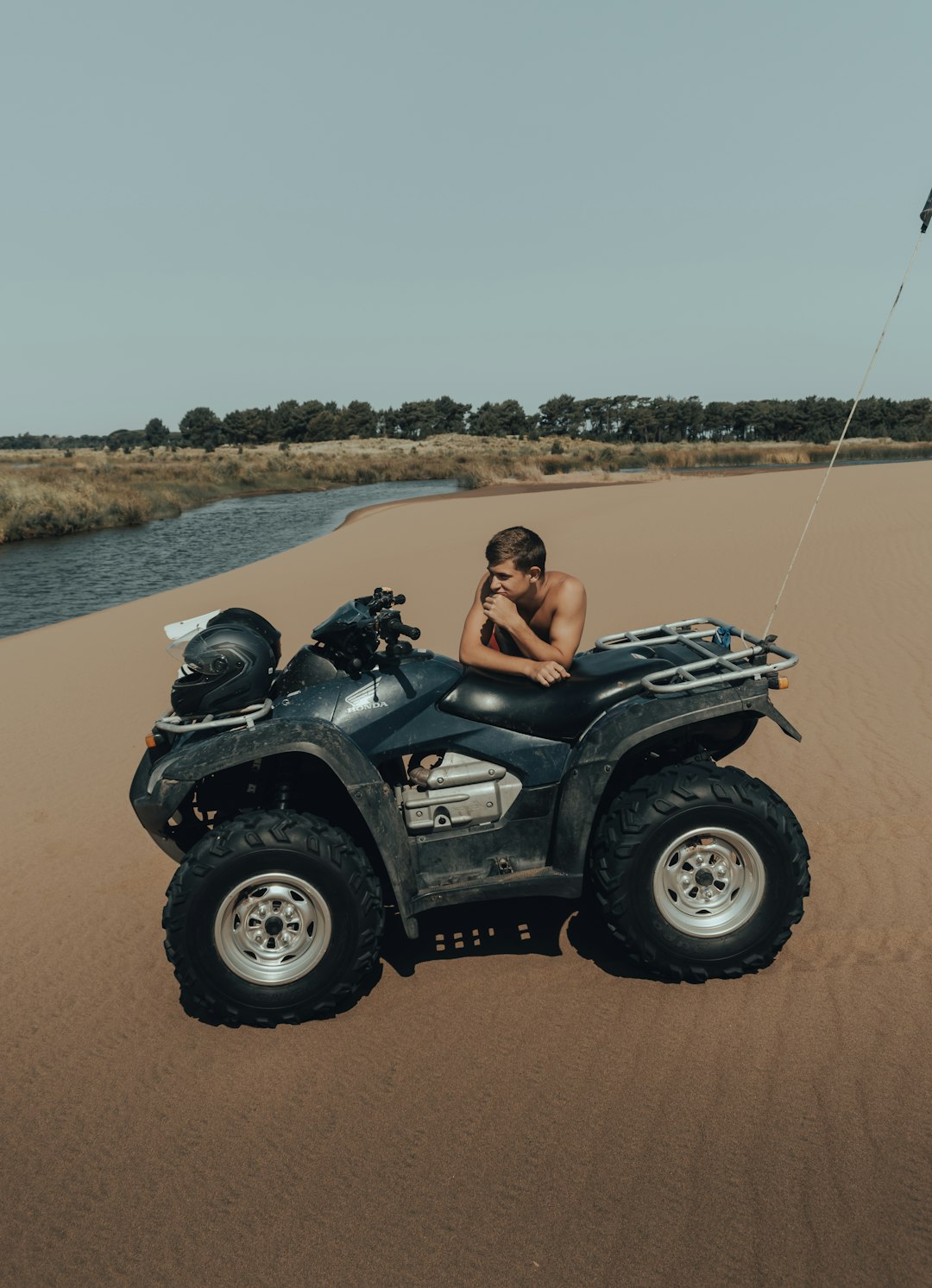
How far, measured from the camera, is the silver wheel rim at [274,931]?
377cm

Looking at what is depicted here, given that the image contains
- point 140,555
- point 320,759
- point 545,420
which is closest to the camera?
point 320,759

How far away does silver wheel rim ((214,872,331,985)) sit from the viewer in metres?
3.77

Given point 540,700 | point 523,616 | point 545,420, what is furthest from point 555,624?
point 545,420

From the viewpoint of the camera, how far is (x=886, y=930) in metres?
4.34

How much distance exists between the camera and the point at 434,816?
3.97m

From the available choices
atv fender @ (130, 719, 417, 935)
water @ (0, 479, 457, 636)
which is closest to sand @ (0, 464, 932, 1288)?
atv fender @ (130, 719, 417, 935)

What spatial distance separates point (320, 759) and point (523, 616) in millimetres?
1212

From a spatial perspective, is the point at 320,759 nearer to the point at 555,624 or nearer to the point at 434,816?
the point at 434,816

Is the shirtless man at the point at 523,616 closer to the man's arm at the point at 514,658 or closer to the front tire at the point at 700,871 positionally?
the man's arm at the point at 514,658

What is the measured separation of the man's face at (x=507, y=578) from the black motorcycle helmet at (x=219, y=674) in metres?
1.07

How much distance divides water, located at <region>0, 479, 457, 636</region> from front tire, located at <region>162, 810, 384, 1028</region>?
13963 mm

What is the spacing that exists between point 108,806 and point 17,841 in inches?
27.0

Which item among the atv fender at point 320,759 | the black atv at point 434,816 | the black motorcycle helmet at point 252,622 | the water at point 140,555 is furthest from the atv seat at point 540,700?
the water at point 140,555

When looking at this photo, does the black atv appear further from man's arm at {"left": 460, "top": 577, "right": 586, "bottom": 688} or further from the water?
the water
